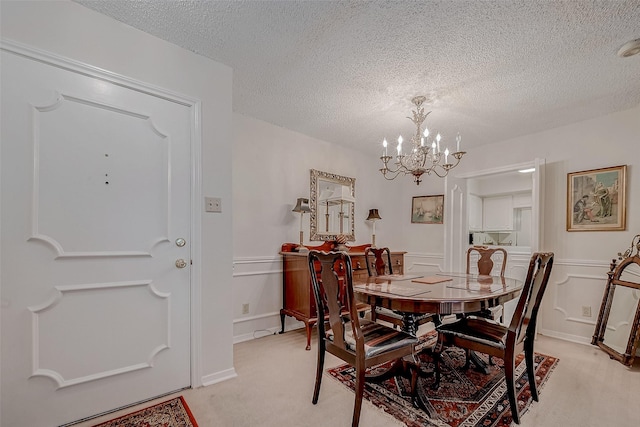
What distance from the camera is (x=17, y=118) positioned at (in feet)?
4.97

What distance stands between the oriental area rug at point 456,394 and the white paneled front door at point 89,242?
133cm

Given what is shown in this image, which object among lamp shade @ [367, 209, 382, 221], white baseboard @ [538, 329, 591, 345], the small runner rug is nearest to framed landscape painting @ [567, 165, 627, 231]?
white baseboard @ [538, 329, 591, 345]

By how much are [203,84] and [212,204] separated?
0.87 m

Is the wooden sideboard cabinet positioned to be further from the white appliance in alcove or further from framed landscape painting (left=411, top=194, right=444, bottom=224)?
framed landscape painting (left=411, top=194, right=444, bottom=224)

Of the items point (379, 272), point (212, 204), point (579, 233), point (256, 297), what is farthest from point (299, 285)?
point (579, 233)

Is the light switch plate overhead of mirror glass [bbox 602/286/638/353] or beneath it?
overhead

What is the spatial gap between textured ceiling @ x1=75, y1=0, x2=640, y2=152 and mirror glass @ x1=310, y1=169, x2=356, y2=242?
3.03 ft

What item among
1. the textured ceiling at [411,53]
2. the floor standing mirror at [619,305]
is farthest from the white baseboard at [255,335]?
the floor standing mirror at [619,305]

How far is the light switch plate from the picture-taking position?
6.91 ft

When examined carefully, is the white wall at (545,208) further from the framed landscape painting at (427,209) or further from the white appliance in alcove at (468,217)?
the framed landscape painting at (427,209)

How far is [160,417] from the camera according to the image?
5.56 ft

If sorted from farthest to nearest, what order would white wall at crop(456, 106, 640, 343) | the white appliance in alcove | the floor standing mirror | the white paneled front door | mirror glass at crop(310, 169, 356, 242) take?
mirror glass at crop(310, 169, 356, 242), the white appliance in alcove, white wall at crop(456, 106, 640, 343), the floor standing mirror, the white paneled front door

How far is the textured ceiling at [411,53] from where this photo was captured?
168cm

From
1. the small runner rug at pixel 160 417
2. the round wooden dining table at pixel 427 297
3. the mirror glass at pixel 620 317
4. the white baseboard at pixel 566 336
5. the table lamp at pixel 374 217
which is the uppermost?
the table lamp at pixel 374 217
